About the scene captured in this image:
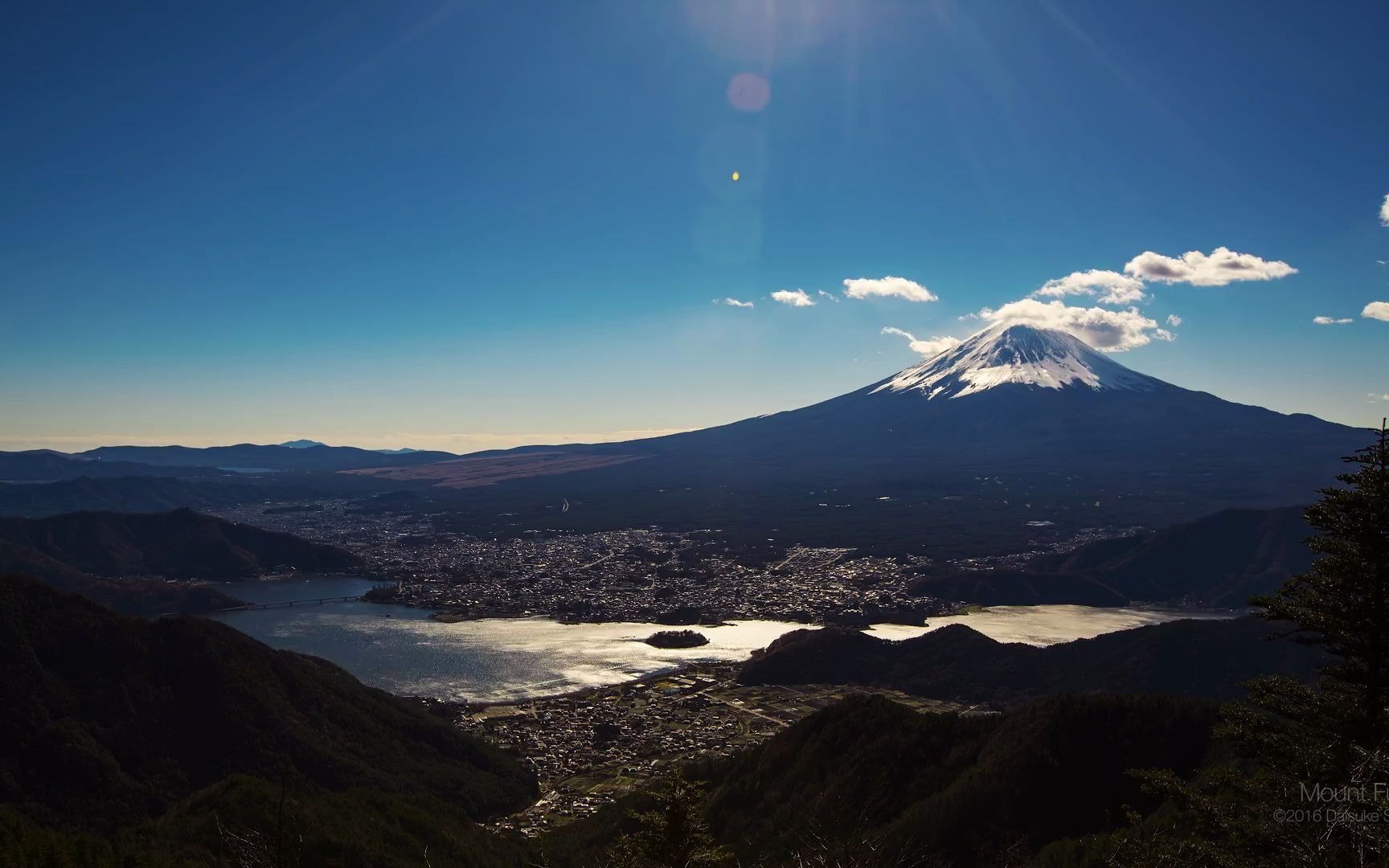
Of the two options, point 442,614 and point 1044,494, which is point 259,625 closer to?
point 442,614

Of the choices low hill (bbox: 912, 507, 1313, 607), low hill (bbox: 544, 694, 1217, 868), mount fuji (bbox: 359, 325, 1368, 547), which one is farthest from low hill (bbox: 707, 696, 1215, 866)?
mount fuji (bbox: 359, 325, 1368, 547)

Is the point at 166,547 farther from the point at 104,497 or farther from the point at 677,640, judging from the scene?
the point at 104,497

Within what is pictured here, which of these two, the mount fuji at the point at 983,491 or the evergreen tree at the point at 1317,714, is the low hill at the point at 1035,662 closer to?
the evergreen tree at the point at 1317,714

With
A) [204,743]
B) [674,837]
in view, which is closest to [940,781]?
[674,837]

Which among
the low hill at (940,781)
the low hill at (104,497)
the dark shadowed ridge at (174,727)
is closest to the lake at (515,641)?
the dark shadowed ridge at (174,727)

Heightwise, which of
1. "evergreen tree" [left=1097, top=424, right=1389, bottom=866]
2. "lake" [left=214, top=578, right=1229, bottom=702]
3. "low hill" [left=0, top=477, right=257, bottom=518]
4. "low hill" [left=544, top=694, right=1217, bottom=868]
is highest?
"evergreen tree" [left=1097, top=424, right=1389, bottom=866]

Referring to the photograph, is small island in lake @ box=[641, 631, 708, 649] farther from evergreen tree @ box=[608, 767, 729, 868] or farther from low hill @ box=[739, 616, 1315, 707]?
evergreen tree @ box=[608, 767, 729, 868]
